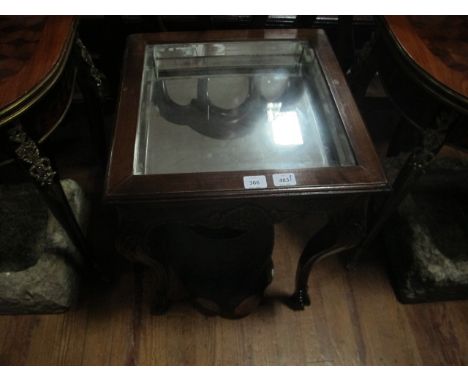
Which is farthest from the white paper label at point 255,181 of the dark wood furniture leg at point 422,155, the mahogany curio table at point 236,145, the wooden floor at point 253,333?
the wooden floor at point 253,333

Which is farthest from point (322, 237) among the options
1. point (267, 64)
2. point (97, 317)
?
point (97, 317)

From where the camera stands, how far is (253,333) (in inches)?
32.8

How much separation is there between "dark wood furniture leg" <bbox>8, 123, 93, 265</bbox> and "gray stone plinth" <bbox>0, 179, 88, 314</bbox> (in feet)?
0.37

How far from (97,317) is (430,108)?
0.80 metres

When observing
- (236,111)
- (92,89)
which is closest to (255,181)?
(236,111)

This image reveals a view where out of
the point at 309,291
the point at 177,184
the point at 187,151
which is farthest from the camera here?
the point at 309,291

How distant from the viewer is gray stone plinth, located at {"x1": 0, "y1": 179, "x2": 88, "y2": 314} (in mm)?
772

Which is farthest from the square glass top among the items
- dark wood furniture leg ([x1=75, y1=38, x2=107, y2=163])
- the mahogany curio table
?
dark wood furniture leg ([x1=75, y1=38, x2=107, y2=163])

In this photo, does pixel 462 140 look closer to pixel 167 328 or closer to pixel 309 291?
pixel 309 291

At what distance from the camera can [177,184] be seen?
0.53m

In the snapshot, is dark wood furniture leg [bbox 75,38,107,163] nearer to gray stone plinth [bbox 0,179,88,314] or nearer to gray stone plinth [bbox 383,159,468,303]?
gray stone plinth [bbox 0,179,88,314]

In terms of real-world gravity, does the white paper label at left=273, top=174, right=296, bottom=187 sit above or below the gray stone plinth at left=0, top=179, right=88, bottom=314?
above

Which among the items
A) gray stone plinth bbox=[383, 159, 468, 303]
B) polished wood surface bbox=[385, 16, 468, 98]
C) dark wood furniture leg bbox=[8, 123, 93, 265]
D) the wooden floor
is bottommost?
the wooden floor

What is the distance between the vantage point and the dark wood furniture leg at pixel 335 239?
607 millimetres
